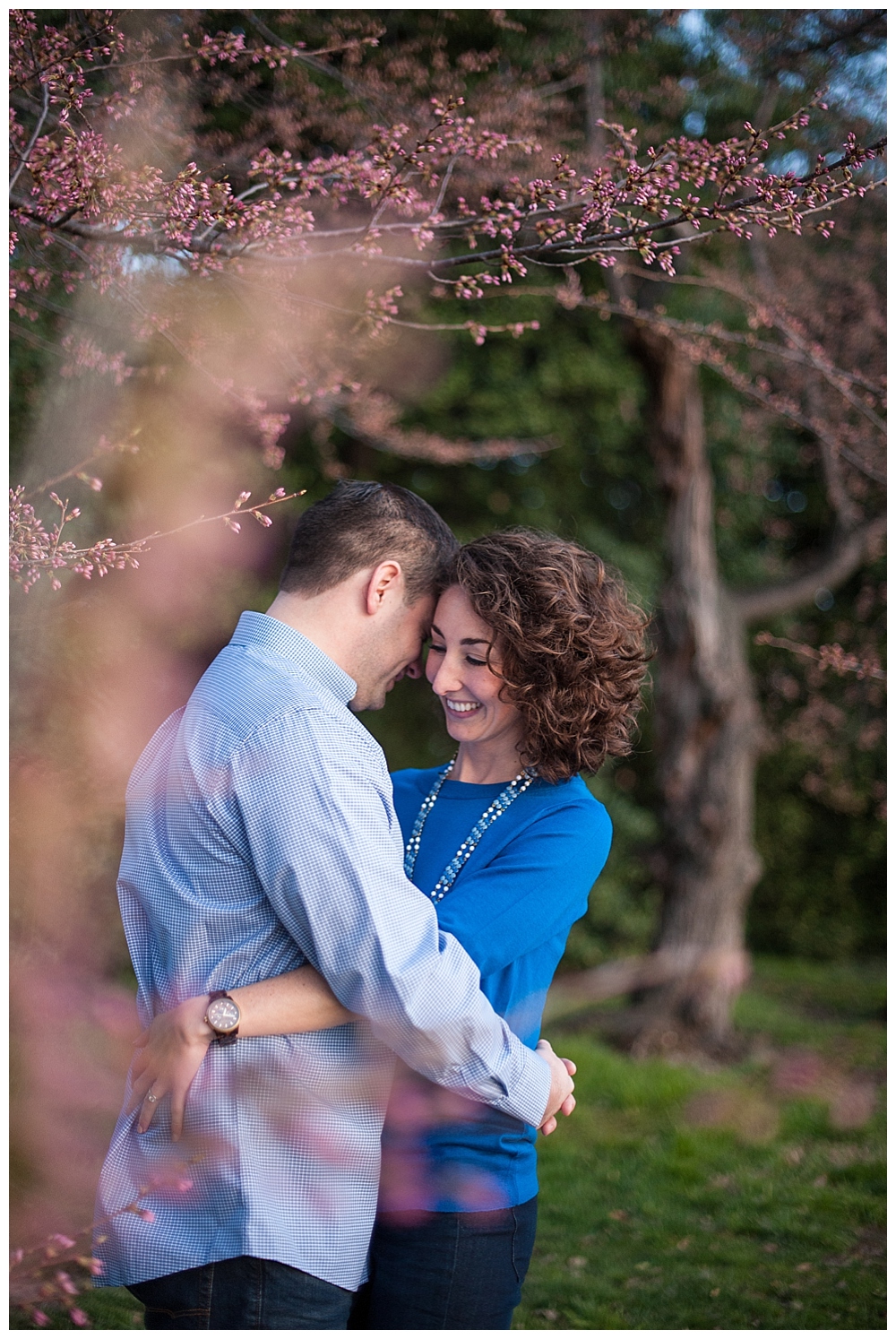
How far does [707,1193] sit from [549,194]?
3744mm

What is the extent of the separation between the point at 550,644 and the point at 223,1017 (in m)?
0.86

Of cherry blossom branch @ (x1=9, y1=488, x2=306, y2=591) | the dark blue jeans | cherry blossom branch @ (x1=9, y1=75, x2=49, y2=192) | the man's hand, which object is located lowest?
the dark blue jeans

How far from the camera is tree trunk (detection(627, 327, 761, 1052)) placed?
6082mm

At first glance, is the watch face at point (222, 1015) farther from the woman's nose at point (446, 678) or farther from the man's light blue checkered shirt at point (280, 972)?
the woman's nose at point (446, 678)

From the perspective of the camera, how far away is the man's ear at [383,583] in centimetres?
176

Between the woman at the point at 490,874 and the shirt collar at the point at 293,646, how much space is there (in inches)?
11.3

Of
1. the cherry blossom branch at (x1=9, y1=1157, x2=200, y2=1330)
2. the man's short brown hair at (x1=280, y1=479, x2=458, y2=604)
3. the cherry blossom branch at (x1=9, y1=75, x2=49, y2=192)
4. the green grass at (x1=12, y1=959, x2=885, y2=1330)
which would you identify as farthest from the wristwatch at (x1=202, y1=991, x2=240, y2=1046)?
the cherry blossom branch at (x1=9, y1=75, x2=49, y2=192)

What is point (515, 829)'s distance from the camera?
1.82 m

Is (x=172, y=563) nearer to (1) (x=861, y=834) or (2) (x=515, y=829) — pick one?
(2) (x=515, y=829)

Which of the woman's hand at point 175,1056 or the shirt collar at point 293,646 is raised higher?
the shirt collar at point 293,646

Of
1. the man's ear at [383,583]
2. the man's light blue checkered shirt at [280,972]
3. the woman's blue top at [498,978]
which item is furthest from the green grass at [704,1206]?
the man's ear at [383,583]

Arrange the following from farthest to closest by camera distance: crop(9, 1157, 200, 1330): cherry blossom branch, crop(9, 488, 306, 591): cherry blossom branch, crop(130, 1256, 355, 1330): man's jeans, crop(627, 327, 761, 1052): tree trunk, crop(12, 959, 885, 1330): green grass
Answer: crop(627, 327, 761, 1052): tree trunk, crop(12, 959, 885, 1330): green grass, crop(9, 488, 306, 591): cherry blossom branch, crop(130, 1256, 355, 1330): man's jeans, crop(9, 1157, 200, 1330): cherry blossom branch

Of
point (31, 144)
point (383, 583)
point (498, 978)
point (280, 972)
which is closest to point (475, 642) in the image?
point (383, 583)

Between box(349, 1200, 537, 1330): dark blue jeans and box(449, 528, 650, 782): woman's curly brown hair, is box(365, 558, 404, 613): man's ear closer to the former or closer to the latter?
box(449, 528, 650, 782): woman's curly brown hair
